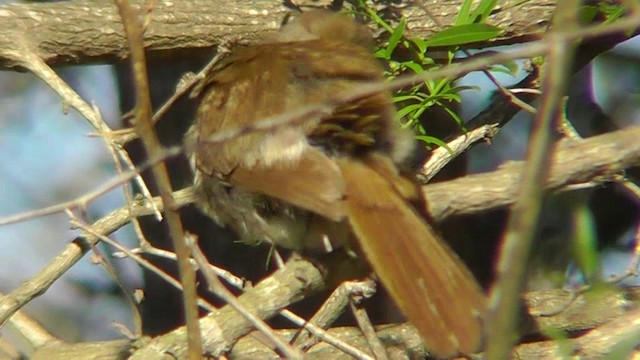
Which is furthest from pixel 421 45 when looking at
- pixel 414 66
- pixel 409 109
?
pixel 409 109

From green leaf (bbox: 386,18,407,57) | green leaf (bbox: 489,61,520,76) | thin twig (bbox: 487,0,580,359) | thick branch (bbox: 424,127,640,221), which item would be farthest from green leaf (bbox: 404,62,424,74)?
thin twig (bbox: 487,0,580,359)

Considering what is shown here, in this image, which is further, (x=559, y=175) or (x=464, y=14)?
(x=464, y=14)

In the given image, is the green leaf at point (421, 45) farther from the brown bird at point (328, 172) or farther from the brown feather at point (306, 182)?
the brown feather at point (306, 182)

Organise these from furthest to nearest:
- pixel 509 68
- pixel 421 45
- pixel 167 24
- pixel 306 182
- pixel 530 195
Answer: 1. pixel 167 24
2. pixel 421 45
3. pixel 509 68
4. pixel 306 182
5. pixel 530 195

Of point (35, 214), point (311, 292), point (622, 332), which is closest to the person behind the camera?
point (35, 214)

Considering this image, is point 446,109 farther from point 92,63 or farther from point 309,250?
point 92,63

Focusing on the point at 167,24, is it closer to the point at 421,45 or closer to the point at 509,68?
the point at 421,45

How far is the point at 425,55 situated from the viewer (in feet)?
12.2

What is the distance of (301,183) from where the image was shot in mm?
3033

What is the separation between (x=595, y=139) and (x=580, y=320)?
684 millimetres

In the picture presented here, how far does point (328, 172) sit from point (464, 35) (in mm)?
794

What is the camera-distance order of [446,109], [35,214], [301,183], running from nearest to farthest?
[35,214] → [301,183] → [446,109]

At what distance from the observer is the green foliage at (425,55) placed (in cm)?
356

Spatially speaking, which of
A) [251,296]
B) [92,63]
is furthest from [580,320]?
[92,63]
